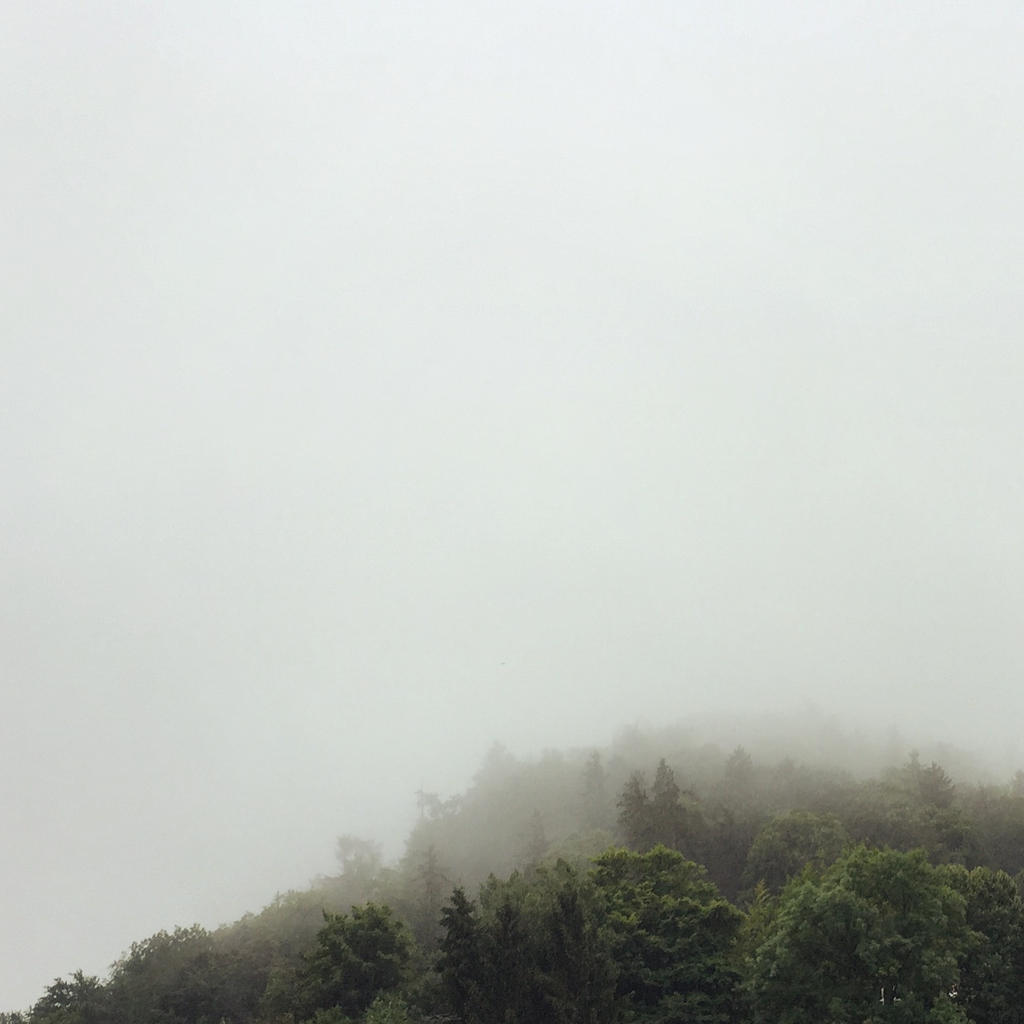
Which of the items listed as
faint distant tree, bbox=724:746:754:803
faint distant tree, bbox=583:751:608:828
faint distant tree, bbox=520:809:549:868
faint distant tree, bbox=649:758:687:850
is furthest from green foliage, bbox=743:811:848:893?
faint distant tree, bbox=583:751:608:828

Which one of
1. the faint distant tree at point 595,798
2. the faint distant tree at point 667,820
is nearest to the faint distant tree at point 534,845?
the faint distant tree at point 595,798

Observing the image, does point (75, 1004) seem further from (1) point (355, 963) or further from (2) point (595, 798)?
(2) point (595, 798)

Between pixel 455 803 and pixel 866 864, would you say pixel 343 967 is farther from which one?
pixel 455 803

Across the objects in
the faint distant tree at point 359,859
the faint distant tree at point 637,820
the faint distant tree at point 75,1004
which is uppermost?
the faint distant tree at point 75,1004

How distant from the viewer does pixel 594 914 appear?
155 ft

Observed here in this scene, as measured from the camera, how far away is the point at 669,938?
165 ft

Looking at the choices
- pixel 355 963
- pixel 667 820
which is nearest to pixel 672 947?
pixel 355 963

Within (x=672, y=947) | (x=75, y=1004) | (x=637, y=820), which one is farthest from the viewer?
(x=637, y=820)

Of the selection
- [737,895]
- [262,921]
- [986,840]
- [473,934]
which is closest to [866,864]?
[473,934]

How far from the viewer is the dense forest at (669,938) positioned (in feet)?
136

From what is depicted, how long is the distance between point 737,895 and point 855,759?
219 feet

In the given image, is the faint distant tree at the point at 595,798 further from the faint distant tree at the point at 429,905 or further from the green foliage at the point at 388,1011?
the green foliage at the point at 388,1011

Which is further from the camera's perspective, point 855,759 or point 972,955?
point 855,759

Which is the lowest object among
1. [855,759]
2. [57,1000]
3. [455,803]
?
[855,759]
